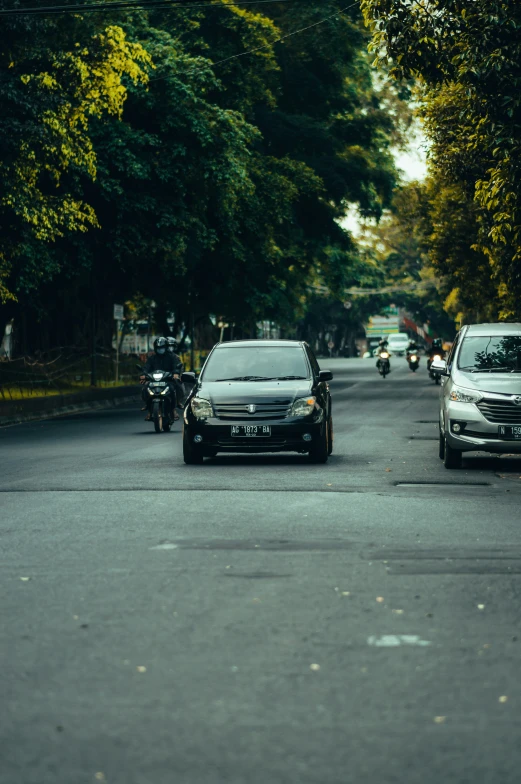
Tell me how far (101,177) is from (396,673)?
92.1ft

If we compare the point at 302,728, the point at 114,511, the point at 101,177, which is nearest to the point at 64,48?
the point at 101,177

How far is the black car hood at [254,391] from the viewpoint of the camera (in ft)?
55.0

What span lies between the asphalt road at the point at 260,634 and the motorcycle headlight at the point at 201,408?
2.85m

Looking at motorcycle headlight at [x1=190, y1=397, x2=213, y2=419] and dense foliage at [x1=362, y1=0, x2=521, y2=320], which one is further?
motorcycle headlight at [x1=190, y1=397, x2=213, y2=419]

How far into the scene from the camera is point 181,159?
34.8m

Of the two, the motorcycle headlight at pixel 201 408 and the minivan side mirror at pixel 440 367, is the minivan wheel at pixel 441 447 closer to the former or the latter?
the minivan side mirror at pixel 440 367

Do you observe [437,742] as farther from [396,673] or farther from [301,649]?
[301,649]

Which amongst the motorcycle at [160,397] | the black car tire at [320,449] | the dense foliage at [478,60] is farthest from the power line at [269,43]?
the black car tire at [320,449]

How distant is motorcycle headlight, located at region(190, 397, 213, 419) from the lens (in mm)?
16703

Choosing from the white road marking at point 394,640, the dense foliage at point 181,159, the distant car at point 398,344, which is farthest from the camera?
the distant car at point 398,344

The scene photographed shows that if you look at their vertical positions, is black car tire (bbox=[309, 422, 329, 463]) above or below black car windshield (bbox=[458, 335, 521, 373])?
below

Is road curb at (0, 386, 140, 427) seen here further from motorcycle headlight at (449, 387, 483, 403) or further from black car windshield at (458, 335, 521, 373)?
motorcycle headlight at (449, 387, 483, 403)

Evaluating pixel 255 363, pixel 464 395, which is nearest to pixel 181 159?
pixel 255 363

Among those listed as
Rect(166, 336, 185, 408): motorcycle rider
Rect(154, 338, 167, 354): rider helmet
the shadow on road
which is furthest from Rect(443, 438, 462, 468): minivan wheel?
Rect(154, 338, 167, 354): rider helmet
